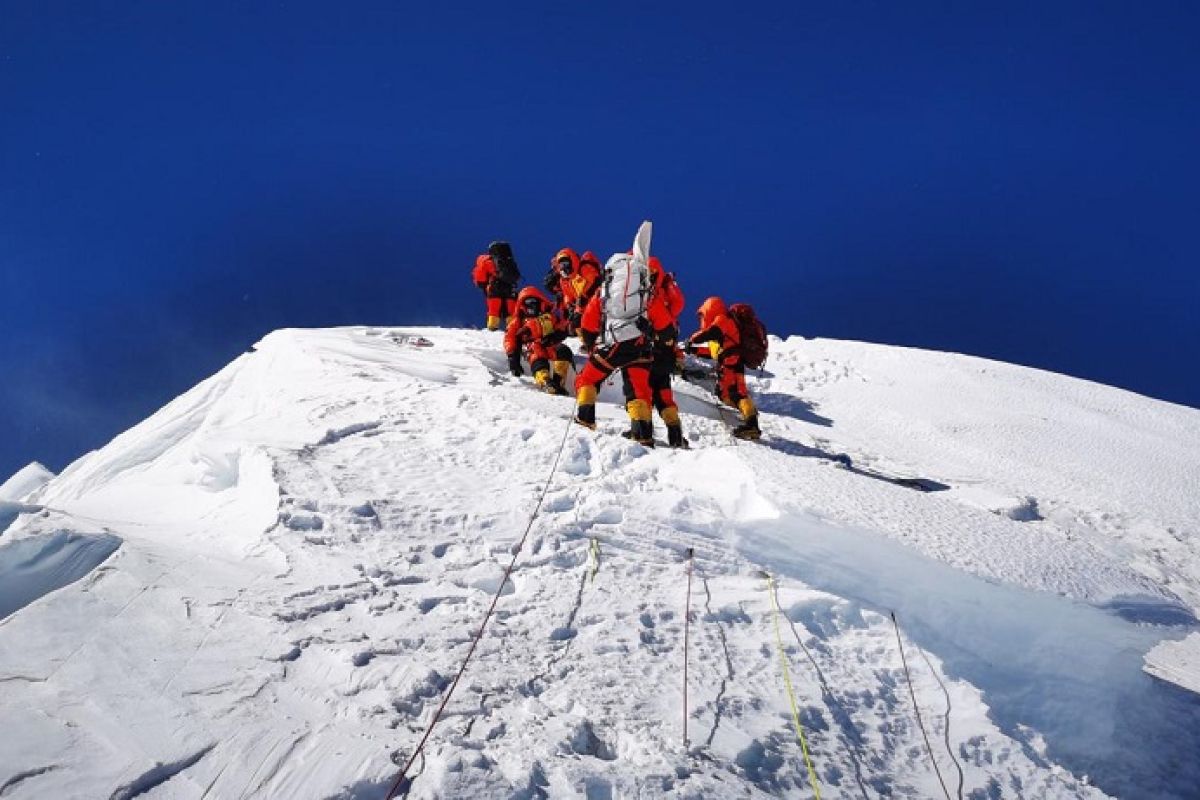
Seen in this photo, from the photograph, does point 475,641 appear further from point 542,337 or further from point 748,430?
point 542,337

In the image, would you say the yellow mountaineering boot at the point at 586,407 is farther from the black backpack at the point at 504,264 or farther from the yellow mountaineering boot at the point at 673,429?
the black backpack at the point at 504,264

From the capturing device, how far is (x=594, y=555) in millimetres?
4230

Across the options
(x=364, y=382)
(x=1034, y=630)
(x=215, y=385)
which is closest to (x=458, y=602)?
(x=1034, y=630)

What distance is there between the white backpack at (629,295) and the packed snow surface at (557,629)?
1.62 metres

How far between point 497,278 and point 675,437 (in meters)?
5.76

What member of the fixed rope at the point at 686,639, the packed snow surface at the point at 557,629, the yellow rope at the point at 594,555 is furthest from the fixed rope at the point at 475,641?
the fixed rope at the point at 686,639

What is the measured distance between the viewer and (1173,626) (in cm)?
468

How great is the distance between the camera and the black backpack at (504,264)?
11.8 m

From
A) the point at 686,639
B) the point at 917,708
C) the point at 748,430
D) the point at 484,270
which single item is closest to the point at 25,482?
the point at 484,270

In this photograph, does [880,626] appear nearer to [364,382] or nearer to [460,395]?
A: [460,395]

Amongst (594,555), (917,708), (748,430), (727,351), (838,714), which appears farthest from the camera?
(727,351)

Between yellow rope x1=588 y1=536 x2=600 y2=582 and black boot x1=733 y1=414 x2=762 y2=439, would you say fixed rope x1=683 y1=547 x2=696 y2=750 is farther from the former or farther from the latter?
black boot x1=733 y1=414 x2=762 y2=439

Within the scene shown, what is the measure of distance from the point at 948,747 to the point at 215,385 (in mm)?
10697

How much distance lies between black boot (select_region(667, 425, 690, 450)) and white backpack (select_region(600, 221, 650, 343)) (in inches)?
43.5
